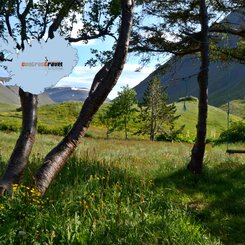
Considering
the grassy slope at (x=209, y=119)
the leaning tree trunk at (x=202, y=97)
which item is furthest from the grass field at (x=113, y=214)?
the grassy slope at (x=209, y=119)

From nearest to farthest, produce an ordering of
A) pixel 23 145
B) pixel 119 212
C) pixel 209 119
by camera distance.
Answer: pixel 23 145
pixel 119 212
pixel 209 119

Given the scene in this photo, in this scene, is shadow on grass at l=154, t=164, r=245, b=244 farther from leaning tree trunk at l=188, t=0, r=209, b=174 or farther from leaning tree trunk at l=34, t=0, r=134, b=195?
leaning tree trunk at l=34, t=0, r=134, b=195

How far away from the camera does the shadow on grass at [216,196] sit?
Result: 756 centimetres

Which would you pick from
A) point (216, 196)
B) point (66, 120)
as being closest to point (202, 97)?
point (216, 196)

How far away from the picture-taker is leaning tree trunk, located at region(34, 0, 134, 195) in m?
5.46

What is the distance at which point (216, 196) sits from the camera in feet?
32.3

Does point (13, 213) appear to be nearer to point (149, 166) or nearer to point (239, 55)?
point (149, 166)

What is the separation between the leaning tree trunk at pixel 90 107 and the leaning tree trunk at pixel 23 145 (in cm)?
28

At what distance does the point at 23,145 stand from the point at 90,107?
1.08 m

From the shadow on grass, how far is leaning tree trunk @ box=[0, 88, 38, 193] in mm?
3381

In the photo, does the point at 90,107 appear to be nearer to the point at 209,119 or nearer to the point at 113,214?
the point at 113,214

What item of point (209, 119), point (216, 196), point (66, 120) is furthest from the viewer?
point (209, 119)

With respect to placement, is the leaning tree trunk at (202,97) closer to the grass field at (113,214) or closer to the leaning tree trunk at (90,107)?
the grass field at (113,214)

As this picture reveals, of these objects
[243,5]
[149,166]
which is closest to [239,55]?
[243,5]
